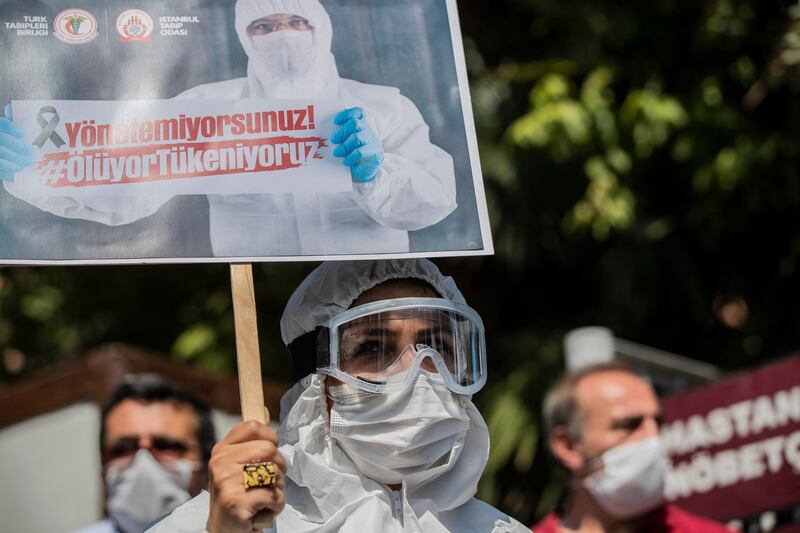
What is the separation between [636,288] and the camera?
7629 millimetres

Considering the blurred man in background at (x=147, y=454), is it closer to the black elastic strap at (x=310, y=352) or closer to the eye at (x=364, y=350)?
the black elastic strap at (x=310, y=352)

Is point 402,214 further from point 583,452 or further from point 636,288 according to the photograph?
point 636,288

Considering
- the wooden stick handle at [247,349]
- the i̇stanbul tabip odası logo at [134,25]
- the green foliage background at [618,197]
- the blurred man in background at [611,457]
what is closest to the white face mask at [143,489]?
the blurred man in background at [611,457]

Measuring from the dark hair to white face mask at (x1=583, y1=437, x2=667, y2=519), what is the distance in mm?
1474

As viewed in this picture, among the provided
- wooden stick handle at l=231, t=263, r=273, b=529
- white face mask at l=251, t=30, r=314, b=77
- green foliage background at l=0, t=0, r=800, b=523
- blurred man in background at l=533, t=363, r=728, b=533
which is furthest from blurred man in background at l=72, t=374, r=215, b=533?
green foliage background at l=0, t=0, r=800, b=523

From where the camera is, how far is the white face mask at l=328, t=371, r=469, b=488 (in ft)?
9.45

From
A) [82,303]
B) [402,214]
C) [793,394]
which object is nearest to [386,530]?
[402,214]

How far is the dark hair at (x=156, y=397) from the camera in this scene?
499 centimetres

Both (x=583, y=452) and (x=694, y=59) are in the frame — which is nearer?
(x=583, y=452)

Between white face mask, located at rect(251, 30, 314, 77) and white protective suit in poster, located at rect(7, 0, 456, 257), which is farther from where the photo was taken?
white face mask, located at rect(251, 30, 314, 77)

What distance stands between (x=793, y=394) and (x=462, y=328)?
9.28 feet

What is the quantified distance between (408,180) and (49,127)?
77 centimetres

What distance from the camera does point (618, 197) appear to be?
723 centimetres

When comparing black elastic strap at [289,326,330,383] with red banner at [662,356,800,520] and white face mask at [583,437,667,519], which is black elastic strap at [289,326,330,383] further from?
red banner at [662,356,800,520]
